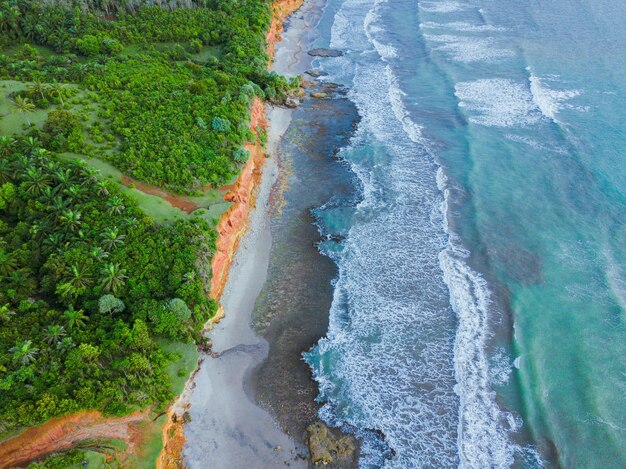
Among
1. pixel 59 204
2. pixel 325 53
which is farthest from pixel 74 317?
pixel 325 53

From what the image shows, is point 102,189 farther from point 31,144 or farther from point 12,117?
point 12,117

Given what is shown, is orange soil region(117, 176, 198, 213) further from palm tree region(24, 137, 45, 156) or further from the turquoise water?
the turquoise water

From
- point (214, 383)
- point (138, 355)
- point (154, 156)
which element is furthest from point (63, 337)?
point (154, 156)

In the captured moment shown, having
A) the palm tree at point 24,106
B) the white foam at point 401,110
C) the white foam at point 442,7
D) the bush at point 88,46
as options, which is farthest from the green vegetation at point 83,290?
the white foam at point 442,7

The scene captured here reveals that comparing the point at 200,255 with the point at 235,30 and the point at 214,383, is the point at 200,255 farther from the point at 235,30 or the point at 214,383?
the point at 235,30

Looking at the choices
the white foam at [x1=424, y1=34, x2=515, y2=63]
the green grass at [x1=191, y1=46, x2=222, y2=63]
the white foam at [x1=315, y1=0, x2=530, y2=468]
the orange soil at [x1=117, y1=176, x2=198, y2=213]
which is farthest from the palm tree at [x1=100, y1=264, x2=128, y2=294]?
the white foam at [x1=424, y1=34, x2=515, y2=63]
